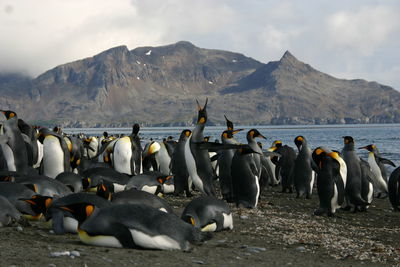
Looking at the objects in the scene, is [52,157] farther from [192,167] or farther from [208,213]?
Result: [208,213]

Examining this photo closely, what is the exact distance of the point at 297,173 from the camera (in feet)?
44.6

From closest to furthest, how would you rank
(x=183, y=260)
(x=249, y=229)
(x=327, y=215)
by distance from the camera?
(x=183, y=260), (x=249, y=229), (x=327, y=215)

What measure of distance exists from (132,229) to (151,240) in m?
0.21

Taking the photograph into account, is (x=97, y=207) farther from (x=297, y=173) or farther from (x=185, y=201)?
(x=297, y=173)

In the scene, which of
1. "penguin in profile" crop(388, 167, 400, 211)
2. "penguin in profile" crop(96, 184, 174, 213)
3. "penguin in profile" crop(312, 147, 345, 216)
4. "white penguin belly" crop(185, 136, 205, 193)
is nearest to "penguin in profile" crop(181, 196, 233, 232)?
"penguin in profile" crop(96, 184, 174, 213)

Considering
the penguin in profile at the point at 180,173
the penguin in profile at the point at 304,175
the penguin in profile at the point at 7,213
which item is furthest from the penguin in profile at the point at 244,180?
the penguin in profile at the point at 7,213

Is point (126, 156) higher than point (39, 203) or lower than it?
higher

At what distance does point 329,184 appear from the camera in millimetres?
9867

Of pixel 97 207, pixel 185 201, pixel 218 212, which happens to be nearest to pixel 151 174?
pixel 185 201

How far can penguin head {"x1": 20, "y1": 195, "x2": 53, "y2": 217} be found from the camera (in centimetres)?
648

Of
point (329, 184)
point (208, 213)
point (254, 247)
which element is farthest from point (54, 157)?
point (254, 247)

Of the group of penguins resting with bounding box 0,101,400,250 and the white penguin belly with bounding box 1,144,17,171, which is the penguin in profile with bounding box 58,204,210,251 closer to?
the group of penguins resting with bounding box 0,101,400,250

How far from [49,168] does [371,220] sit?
22.5 feet

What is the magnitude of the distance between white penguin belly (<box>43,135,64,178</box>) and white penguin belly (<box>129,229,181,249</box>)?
7.27m
